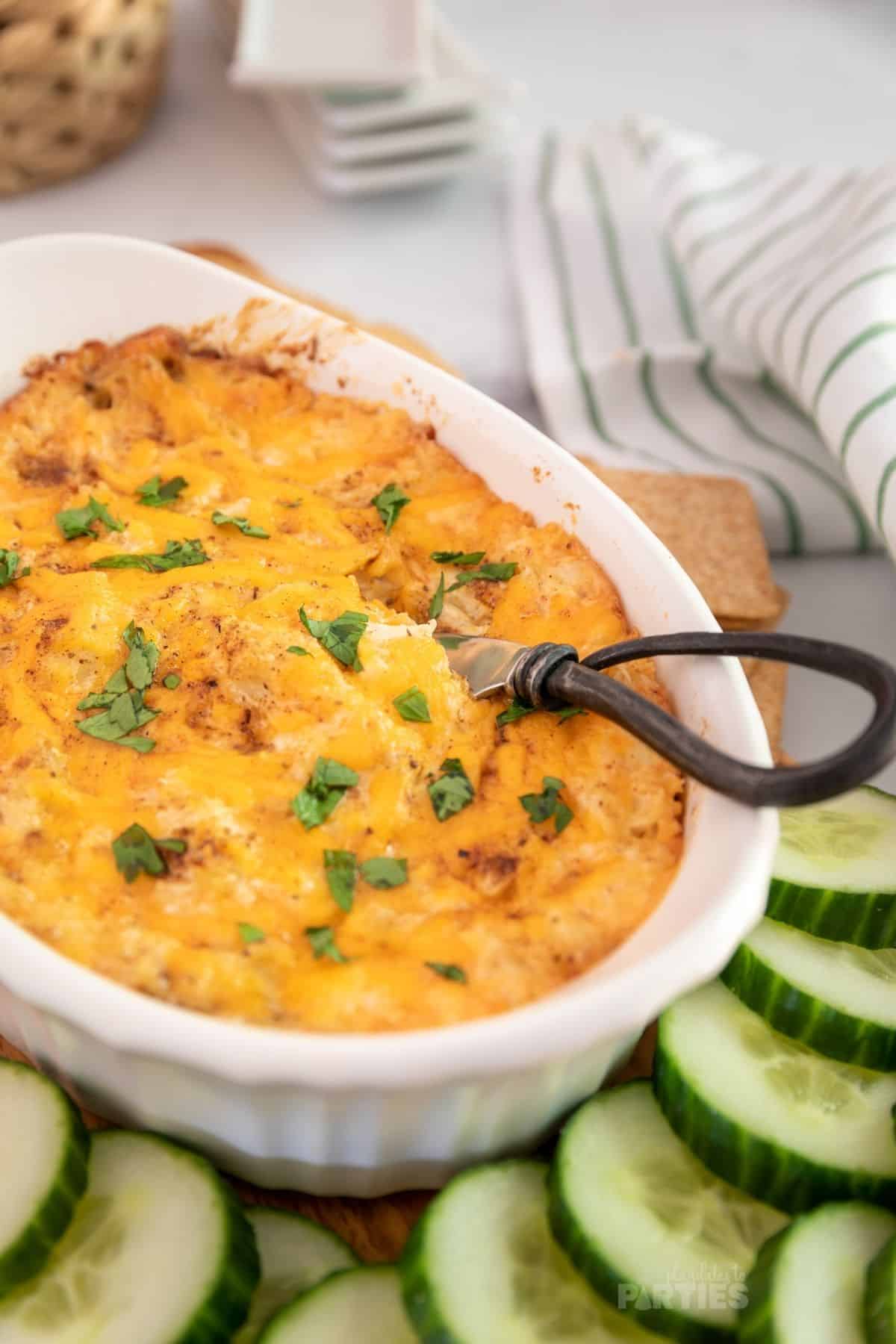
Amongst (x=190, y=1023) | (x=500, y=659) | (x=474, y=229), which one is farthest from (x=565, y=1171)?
(x=474, y=229)

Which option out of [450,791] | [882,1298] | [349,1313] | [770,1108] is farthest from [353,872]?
[882,1298]

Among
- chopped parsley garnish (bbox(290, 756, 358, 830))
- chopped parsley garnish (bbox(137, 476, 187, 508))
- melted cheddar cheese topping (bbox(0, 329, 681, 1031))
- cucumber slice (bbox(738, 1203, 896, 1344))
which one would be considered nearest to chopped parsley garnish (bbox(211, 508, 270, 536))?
melted cheddar cheese topping (bbox(0, 329, 681, 1031))

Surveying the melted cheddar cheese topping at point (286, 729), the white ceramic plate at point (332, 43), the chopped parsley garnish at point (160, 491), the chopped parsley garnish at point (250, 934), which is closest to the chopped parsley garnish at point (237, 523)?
the melted cheddar cheese topping at point (286, 729)

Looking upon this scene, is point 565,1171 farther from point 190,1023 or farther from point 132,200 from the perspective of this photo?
point 132,200

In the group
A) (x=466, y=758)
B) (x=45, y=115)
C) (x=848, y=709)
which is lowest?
(x=848, y=709)

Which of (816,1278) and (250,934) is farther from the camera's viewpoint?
(250,934)

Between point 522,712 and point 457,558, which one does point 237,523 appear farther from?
point 522,712
